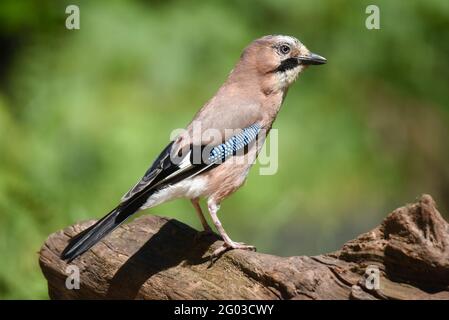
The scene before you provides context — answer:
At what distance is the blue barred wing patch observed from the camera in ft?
14.9

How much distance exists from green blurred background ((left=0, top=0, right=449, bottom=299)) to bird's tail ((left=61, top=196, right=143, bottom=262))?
6.94ft

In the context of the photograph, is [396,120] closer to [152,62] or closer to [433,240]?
[152,62]

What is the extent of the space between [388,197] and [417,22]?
4.87 ft

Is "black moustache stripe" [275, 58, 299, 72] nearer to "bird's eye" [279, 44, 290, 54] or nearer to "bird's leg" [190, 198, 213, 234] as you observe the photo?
"bird's eye" [279, 44, 290, 54]

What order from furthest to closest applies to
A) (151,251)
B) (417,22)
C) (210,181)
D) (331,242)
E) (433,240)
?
(417,22)
(331,242)
(210,181)
(151,251)
(433,240)

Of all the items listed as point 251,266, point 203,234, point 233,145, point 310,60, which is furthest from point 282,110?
point 251,266

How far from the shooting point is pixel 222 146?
4.55 metres

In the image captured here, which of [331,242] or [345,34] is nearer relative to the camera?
[331,242]

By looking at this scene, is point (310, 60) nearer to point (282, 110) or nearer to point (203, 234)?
point (203, 234)

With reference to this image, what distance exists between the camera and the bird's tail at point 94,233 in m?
3.96

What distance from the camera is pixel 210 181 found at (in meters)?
4.54

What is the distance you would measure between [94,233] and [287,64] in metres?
1.74
